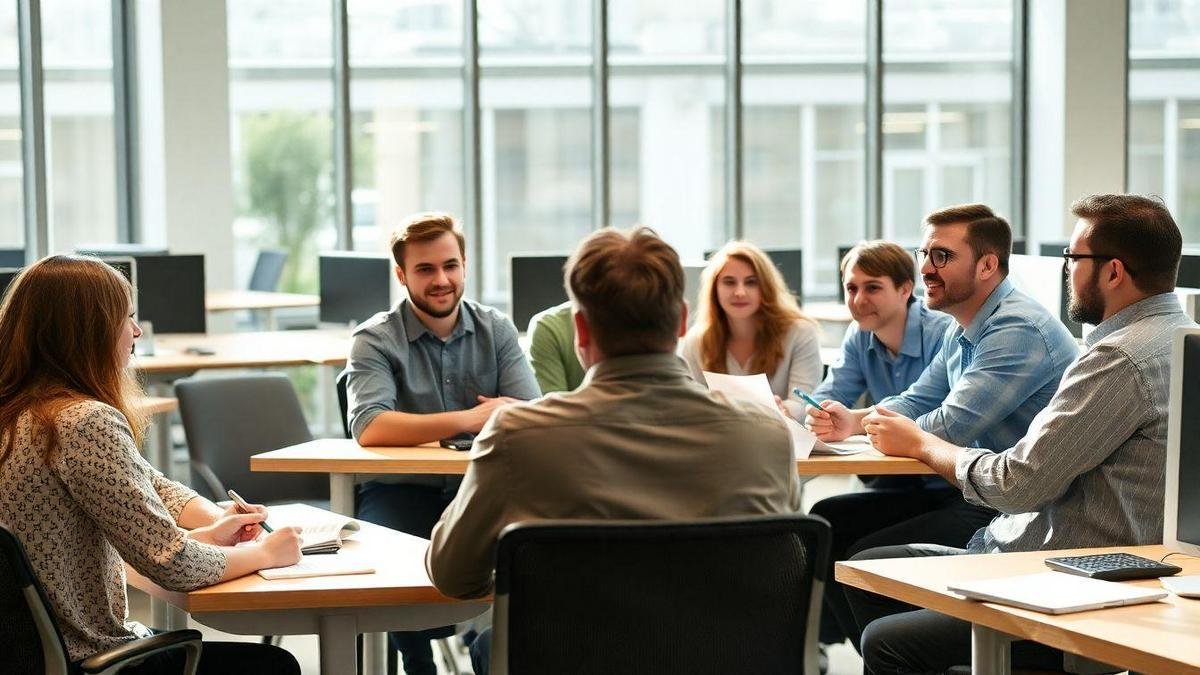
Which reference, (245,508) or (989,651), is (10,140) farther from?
(989,651)

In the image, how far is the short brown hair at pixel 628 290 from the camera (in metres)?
1.93

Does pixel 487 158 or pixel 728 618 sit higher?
pixel 487 158

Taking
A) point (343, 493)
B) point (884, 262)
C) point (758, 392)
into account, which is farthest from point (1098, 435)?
point (343, 493)

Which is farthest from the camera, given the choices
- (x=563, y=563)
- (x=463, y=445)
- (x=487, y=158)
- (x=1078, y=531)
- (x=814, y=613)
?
(x=487, y=158)

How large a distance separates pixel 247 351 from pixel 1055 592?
15.4 ft

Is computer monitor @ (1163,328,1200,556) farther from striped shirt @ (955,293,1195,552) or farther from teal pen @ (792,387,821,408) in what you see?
teal pen @ (792,387,821,408)

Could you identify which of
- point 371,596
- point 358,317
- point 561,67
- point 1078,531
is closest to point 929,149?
point 561,67

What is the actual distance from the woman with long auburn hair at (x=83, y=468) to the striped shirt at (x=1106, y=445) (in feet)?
4.52

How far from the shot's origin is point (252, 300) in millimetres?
7352

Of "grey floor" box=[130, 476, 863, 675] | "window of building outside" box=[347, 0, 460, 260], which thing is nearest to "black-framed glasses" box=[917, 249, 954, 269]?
"grey floor" box=[130, 476, 863, 675]

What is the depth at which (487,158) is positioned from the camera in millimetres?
8648

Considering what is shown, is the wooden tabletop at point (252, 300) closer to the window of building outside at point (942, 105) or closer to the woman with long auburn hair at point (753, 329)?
the woman with long auburn hair at point (753, 329)

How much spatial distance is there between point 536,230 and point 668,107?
1133 mm

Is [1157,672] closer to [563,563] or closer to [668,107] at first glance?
[563,563]
